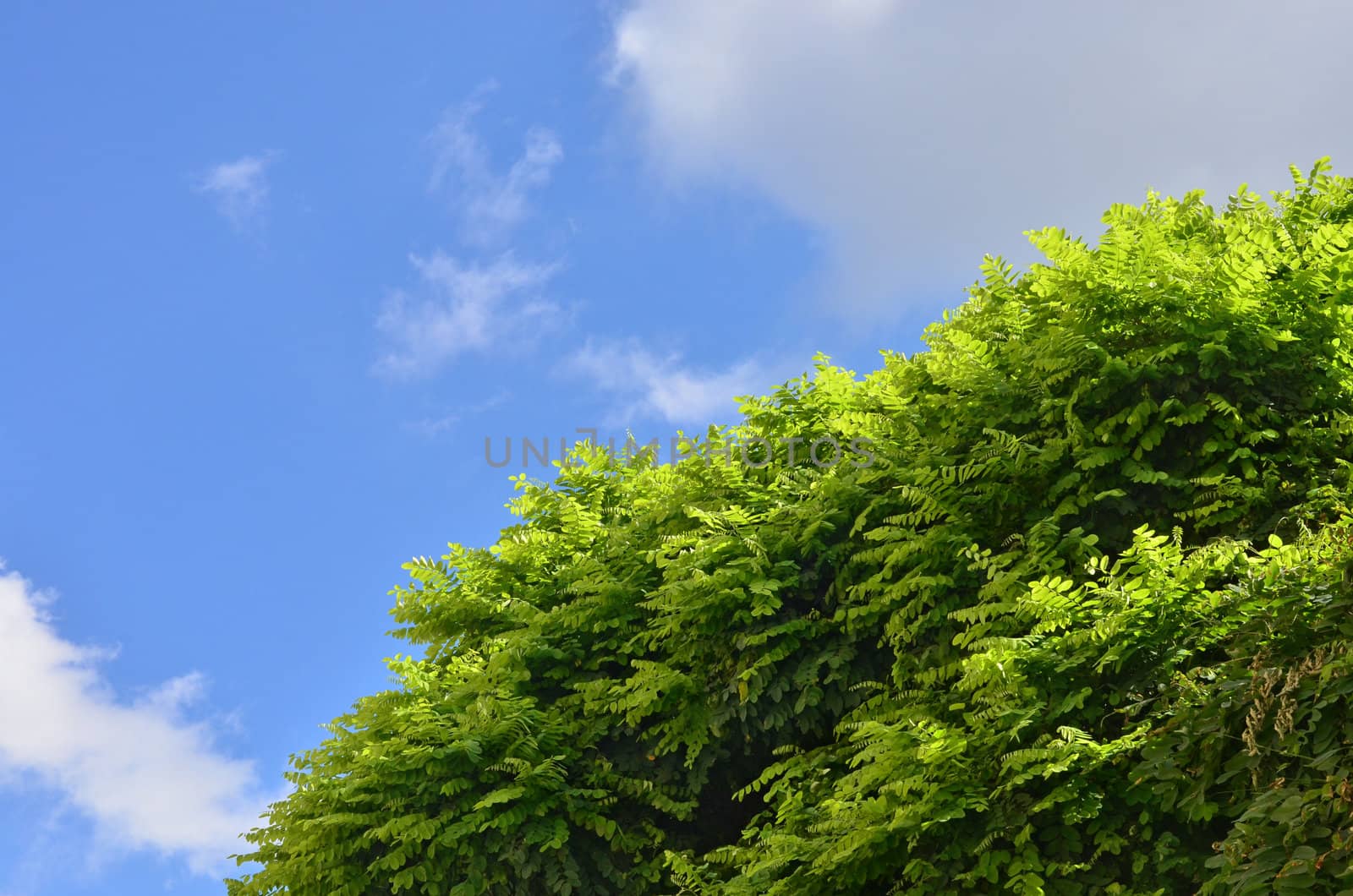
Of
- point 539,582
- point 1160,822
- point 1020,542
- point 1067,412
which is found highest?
point 539,582

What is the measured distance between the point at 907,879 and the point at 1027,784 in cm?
124

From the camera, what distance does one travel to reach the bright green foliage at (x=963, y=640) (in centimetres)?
800

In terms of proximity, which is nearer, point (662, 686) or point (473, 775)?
point (662, 686)

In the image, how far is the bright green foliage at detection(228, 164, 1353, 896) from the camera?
8.00 meters

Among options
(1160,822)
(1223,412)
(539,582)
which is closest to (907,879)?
(1160,822)

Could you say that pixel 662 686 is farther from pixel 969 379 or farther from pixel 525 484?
pixel 525 484

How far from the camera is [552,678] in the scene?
13.7 meters

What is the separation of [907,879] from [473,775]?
17.4 feet

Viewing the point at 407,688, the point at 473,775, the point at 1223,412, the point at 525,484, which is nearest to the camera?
the point at 1223,412

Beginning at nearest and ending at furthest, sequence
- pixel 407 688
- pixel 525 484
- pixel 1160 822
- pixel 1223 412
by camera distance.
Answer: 1. pixel 1160 822
2. pixel 1223 412
3. pixel 407 688
4. pixel 525 484

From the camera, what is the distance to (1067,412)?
1066cm

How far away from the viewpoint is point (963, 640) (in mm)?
10227

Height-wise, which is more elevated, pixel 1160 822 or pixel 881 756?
pixel 881 756

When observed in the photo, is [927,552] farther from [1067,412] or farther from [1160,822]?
[1160,822]
